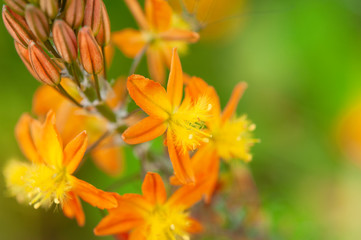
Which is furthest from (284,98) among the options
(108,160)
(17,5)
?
(17,5)

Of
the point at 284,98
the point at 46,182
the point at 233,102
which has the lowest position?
the point at 46,182

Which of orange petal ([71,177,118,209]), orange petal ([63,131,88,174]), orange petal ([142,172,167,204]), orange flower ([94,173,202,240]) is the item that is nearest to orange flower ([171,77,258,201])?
orange flower ([94,173,202,240])

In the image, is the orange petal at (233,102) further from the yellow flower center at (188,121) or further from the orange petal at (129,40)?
the orange petal at (129,40)

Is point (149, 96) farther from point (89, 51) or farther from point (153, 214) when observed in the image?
point (153, 214)

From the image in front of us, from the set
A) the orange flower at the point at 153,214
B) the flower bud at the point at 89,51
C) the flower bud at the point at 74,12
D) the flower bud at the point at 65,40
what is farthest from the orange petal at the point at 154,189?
the flower bud at the point at 74,12

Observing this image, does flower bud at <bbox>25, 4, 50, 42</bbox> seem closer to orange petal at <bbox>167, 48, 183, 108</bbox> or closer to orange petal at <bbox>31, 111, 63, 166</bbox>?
orange petal at <bbox>31, 111, 63, 166</bbox>
